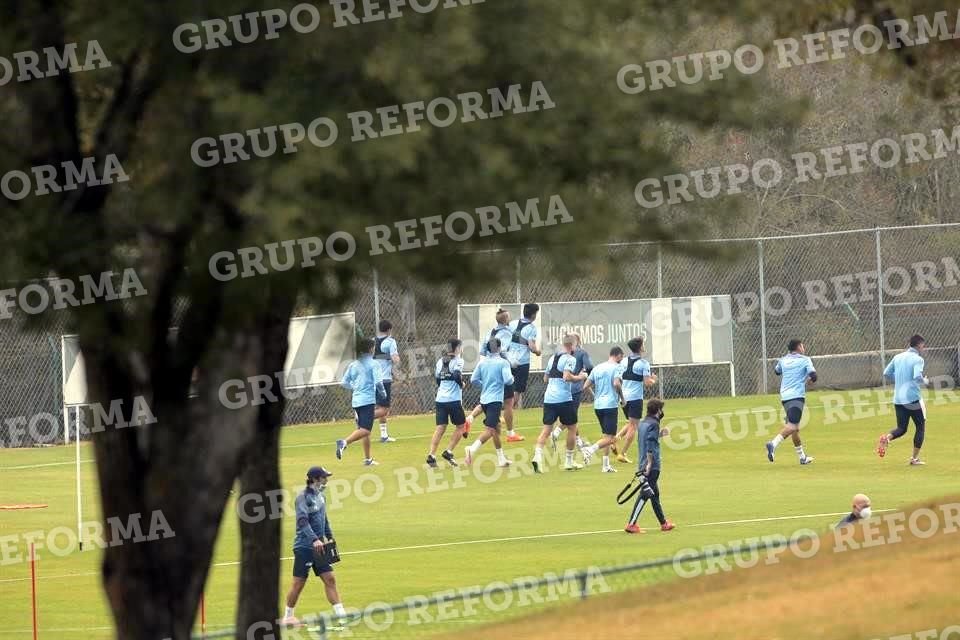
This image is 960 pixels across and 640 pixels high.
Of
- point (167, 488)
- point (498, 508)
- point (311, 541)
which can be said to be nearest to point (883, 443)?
point (498, 508)

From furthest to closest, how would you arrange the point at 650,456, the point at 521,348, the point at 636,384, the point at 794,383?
the point at 521,348 < the point at 636,384 < the point at 794,383 < the point at 650,456

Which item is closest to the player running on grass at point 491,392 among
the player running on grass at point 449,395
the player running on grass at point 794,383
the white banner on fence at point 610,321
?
the player running on grass at point 449,395

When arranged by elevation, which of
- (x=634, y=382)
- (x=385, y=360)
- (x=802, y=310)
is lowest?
(x=634, y=382)

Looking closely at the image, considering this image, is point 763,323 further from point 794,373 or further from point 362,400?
point 362,400

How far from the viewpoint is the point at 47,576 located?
20.2 meters

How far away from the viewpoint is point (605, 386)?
2656 centimetres

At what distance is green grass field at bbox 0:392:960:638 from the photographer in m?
18.6

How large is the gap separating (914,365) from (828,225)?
22.8 meters

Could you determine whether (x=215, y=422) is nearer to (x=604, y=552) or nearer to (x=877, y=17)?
(x=877, y=17)

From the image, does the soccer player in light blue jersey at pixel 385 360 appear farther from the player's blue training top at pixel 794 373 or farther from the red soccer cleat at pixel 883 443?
the red soccer cleat at pixel 883 443

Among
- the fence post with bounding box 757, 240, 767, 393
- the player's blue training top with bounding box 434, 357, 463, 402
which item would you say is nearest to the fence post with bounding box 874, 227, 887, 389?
the fence post with bounding box 757, 240, 767, 393

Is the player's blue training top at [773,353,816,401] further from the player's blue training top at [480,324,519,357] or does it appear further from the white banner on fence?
the white banner on fence

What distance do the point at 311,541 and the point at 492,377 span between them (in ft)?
35.7

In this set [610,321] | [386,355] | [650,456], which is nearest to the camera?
[650,456]
